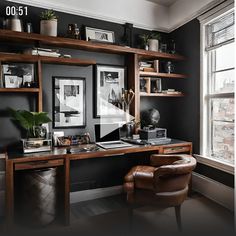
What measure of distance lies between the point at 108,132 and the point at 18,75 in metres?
1.21

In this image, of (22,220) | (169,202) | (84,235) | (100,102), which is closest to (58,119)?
(100,102)

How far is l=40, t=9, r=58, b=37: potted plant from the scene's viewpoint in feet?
7.66

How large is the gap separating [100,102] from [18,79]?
3.25 feet

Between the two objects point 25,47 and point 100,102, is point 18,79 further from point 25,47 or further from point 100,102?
point 100,102

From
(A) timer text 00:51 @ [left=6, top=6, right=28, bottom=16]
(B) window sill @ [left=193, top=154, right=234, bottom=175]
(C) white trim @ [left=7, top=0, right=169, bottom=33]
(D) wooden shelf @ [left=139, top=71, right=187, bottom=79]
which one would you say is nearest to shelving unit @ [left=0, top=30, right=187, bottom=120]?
(D) wooden shelf @ [left=139, top=71, right=187, bottom=79]

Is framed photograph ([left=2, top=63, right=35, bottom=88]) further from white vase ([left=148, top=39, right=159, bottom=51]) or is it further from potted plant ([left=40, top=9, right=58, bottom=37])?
white vase ([left=148, top=39, right=159, bottom=51])

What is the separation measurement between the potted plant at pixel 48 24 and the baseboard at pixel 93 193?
1892mm

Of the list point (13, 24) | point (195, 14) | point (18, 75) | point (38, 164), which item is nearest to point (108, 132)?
point (38, 164)

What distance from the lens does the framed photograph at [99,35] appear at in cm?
266

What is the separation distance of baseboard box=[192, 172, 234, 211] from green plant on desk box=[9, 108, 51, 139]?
6.70 feet

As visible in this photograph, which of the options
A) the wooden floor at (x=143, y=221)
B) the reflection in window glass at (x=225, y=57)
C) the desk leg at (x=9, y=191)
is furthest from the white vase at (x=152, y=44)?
the desk leg at (x=9, y=191)

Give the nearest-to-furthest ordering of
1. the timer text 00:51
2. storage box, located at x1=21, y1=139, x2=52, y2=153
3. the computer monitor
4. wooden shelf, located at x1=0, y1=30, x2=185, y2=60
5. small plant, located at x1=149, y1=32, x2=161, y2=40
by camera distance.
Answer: storage box, located at x1=21, y1=139, x2=52, y2=153
wooden shelf, located at x1=0, y1=30, x2=185, y2=60
the timer text 00:51
the computer monitor
small plant, located at x1=149, y1=32, x2=161, y2=40

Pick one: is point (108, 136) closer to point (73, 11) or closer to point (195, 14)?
point (73, 11)

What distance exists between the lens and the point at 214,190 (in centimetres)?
259
